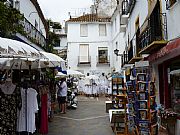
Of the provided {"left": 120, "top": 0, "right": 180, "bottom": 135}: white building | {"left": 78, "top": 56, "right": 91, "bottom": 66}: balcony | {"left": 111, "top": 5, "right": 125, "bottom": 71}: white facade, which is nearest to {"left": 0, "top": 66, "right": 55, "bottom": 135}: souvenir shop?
{"left": 120, "top": 0, "right": 180, "bottom": 135}: white building

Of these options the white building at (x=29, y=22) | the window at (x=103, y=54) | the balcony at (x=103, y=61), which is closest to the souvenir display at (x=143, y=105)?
the white building at (x=29, y=22)

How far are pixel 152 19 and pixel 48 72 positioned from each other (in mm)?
7025

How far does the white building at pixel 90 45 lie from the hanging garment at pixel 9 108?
95.9 feet

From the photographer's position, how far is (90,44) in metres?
38.3

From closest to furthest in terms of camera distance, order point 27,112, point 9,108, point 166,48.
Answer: point 9,108 < point 27,112 < point 166,48

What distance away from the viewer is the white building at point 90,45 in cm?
3784

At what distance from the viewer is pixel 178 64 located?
950 cm

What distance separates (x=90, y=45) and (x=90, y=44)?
129 mm

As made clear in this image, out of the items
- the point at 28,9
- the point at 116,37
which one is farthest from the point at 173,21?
the point at 116,37

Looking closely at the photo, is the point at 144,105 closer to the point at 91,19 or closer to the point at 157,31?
the point at 157,31

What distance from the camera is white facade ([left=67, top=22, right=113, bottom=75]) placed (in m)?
37.8

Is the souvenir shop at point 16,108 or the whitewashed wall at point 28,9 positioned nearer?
the souvenir shop at point 16,108

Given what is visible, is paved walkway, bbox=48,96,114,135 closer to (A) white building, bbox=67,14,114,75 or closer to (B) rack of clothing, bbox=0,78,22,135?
(B) rack of clothing, bbox=0,78,22,135

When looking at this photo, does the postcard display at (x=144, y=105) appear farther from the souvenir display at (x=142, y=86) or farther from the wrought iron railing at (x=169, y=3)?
the wrought iron railing at (x=169, y=3)
